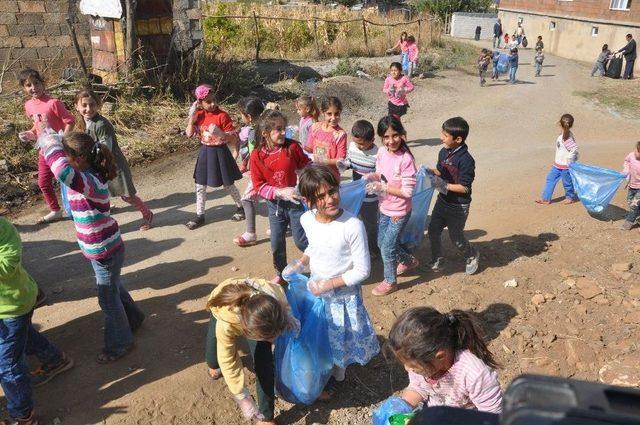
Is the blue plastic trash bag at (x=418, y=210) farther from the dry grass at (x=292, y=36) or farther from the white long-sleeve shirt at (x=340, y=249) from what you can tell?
the dry grass at (x=292, y=36)

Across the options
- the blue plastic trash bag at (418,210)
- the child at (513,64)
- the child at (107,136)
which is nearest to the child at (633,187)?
the blue plastic trash bag at (418,210)

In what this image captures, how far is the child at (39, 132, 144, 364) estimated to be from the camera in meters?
3.25

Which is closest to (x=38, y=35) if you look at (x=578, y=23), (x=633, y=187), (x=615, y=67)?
(x=633, y=187)

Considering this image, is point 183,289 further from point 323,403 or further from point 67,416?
point 323,403

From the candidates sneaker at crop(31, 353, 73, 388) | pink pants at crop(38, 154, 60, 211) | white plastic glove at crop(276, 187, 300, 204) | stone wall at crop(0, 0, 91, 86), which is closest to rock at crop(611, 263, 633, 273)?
white plastic glove at crop(276, 187, 300, 204)

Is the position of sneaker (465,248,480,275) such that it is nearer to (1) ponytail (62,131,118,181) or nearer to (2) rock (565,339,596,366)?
(2) rock (565,339,596,366)

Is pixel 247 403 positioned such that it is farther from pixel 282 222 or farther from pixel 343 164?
pixel 343 164

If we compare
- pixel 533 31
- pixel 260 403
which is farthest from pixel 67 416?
pixel 533 31

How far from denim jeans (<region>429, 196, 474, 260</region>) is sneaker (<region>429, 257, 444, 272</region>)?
3 centimetres

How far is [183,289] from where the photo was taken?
4.83 metres

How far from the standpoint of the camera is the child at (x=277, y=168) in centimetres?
421

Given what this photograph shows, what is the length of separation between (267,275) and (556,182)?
4.23 m

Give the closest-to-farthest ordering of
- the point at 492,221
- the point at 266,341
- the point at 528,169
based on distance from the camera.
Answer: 1. the point at 266,341
2. the point at 492,221
3. the point at 528,169

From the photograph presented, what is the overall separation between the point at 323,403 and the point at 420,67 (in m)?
15.2
